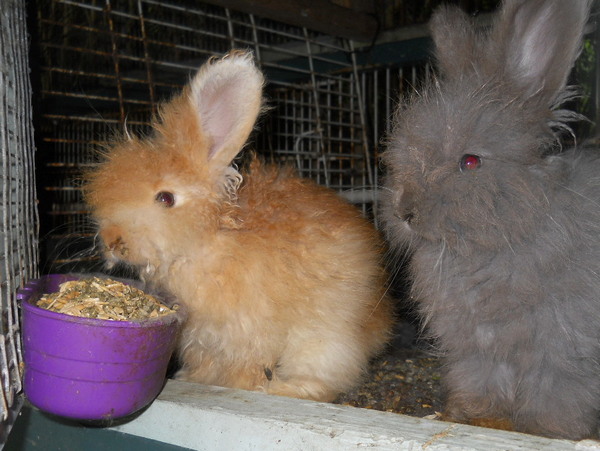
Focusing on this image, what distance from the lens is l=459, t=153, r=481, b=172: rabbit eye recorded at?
157 cm

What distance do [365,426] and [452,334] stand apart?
435 millimetres

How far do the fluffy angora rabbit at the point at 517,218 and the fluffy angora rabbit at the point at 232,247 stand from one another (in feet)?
1.45

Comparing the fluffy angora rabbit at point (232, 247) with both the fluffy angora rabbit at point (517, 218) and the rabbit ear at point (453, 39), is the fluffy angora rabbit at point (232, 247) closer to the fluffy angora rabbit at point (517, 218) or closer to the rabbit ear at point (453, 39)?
the fluffy angora rabbit at point (517, 218)

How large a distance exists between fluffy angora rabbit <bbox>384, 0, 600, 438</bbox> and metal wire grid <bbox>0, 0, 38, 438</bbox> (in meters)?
1.15

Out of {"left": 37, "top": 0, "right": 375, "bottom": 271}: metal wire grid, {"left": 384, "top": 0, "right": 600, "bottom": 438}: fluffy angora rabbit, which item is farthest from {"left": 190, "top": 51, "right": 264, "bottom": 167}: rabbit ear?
{"left": 37, "top": 0, "right": 375, "bottom": 271}: metal wire grid

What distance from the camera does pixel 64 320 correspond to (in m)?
1.47

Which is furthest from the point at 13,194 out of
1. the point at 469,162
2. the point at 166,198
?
the point at 469,162

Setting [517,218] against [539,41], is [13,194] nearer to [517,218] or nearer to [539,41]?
[517,218]

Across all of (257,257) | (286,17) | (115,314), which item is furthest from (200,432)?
(286,17)

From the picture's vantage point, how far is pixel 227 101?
1938mm

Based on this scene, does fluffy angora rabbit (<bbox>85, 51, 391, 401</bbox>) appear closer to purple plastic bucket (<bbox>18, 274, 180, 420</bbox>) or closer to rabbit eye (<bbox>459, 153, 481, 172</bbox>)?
purple plastic bucket (<bbox>18, 274, 180, 420</bbox>)

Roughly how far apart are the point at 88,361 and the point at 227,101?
0.94 meters

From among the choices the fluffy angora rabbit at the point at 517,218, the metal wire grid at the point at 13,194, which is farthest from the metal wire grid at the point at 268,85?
the fluffy angora rabbit at the point at 517,218

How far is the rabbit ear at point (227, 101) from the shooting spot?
1.89 m
